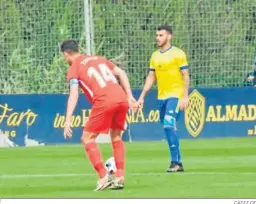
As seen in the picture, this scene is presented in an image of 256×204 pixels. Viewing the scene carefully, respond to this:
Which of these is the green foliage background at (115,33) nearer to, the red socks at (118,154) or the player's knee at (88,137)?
the red socks at (118,154)

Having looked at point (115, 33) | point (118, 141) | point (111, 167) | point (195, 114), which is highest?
point (118, 141)

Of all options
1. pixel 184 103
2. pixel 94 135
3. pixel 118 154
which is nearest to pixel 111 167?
pixel 118 154

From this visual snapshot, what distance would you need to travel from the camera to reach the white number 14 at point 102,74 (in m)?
14.2

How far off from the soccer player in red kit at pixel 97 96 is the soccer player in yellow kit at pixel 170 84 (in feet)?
9.36

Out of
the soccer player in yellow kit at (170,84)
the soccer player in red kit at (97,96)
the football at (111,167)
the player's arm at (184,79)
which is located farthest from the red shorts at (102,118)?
the player's arm at (184,79)

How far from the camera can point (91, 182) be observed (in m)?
15.3

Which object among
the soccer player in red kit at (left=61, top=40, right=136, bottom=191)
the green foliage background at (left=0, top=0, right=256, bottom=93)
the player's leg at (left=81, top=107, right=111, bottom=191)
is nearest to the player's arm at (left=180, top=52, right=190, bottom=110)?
the soccer player in red kit at (left=61, top=40, right=136, bottom=191)

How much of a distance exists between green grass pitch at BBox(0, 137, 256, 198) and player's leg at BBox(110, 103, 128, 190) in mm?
174

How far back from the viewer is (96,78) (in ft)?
46.6

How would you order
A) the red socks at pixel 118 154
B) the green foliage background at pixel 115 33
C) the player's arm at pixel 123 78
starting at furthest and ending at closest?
the green foliage background at pixel 115 33, the red socks at pixel 118 154, the player's arm at pixel 123 78

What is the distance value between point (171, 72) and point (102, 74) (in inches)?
Answer: 135

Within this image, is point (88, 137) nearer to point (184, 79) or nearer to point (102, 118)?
point (102, 118)
